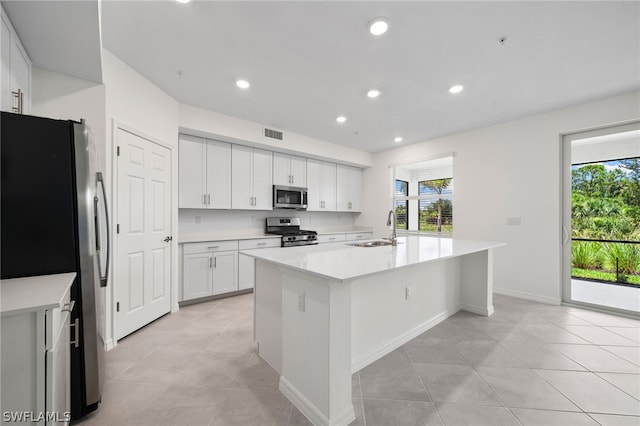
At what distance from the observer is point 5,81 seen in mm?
1463

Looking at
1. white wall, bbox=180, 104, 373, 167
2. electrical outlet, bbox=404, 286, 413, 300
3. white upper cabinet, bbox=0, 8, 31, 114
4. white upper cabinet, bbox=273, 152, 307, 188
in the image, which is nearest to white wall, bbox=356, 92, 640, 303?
white wall, bbox=180, 104, 373, 167

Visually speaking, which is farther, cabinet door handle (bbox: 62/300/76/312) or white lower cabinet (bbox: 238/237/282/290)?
white lower cabinet (bbox: 238/237/282/290)

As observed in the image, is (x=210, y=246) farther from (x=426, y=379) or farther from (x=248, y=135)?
(x=426, y=379)

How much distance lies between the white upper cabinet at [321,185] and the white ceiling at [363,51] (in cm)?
170

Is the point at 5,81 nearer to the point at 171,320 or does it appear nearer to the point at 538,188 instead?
the point at 171,320

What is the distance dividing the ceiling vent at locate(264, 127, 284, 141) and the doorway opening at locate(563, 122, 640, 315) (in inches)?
163

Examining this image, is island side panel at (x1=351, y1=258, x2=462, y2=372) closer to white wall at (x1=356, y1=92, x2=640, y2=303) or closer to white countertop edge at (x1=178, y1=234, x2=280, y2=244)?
white wall at (x1=356, y1=92, x2=640, y2=303)

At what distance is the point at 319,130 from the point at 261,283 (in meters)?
3.06

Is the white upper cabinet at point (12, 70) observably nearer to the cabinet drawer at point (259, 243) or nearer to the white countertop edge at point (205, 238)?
the white countertop edge at point (205, 238)

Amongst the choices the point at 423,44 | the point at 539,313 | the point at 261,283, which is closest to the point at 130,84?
Result: the point at 261,283

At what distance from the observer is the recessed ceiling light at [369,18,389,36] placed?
1.85m

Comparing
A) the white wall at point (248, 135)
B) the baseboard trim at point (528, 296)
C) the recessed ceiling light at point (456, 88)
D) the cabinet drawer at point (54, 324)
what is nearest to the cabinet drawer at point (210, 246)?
the white wall at point (248, 135)

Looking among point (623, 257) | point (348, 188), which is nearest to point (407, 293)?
point (623, 257)

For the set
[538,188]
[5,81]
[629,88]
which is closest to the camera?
[5,81]
